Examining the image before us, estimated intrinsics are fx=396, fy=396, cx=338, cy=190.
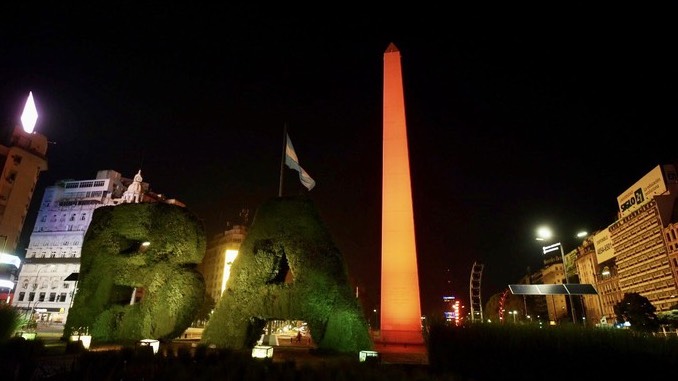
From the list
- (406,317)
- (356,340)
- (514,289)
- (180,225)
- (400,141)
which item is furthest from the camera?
(400,141)

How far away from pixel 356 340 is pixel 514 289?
34.8 feet

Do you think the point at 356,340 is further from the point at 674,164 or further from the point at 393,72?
the point at 674,164

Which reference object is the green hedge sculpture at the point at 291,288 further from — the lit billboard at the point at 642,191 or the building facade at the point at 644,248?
the lit billboard at the point at 642,191

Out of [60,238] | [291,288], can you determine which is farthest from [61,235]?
[291,288]

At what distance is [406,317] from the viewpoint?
78.4 feet

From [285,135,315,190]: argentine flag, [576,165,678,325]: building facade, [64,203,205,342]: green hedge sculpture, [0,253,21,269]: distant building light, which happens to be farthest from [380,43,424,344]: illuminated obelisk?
[0,253,21,269]: distant building light

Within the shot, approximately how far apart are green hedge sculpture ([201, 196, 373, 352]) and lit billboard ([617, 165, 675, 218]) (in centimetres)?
7749

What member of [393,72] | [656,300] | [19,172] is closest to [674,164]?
[656,300]

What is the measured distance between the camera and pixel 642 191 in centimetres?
7619

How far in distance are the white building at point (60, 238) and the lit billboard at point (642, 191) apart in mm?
99891

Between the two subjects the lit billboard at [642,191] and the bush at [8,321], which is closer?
the bush at [8,321]

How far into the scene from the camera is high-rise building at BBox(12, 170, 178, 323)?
72188mm

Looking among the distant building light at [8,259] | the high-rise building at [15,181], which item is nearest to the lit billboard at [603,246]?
the distant building light at [8,259]

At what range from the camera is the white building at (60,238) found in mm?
72062
